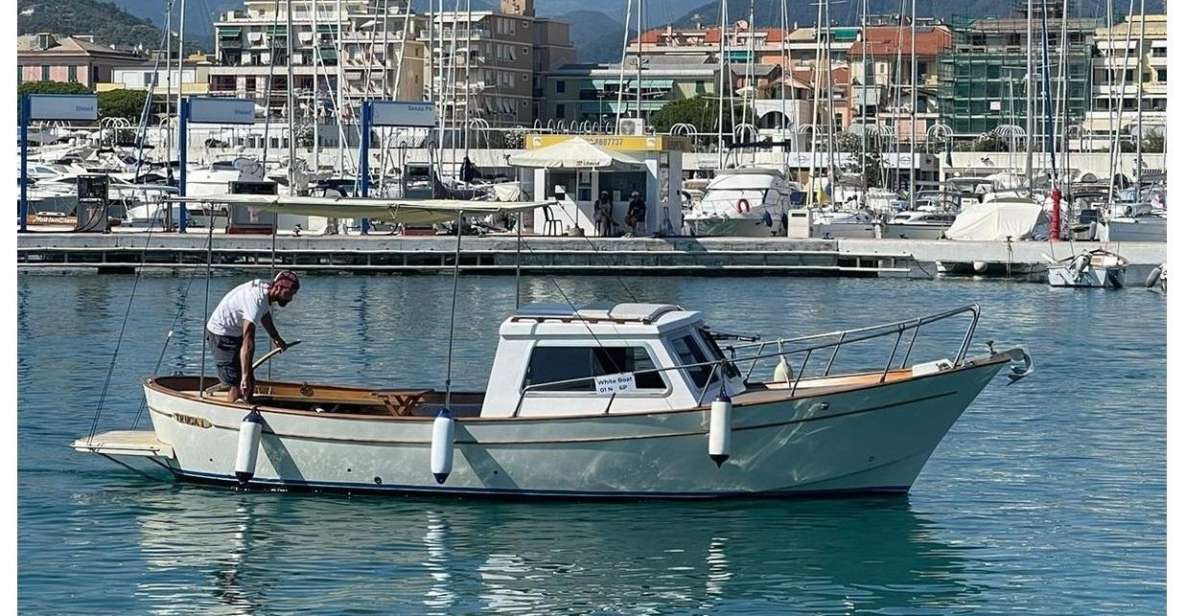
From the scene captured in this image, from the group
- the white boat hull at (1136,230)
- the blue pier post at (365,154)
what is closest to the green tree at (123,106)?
the blue pier post at (365,154)

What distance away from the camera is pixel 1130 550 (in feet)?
64.3

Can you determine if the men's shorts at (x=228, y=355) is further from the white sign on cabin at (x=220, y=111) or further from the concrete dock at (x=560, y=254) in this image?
the white sign on cabin at (x=220, y=111)

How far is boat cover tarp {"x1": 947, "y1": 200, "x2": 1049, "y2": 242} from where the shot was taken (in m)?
58.3

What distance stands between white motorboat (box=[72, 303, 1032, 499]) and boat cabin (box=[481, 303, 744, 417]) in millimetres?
15

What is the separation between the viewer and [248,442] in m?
20.9

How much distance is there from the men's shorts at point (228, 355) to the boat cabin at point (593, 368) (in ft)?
10.0

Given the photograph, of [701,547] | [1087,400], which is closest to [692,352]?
[701,547]

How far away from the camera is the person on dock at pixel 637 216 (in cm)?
5681

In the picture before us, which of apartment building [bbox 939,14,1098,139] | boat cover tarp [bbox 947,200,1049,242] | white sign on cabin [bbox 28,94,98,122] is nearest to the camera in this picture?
boat cover tarp [bbox 947,200,1049,242]

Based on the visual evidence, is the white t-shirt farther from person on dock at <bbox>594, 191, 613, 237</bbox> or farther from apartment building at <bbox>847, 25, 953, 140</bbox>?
apartment building at <bbox>847, 25, 953, 140</bbox>

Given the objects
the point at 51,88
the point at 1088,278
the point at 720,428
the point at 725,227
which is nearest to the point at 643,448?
the point at 720,428

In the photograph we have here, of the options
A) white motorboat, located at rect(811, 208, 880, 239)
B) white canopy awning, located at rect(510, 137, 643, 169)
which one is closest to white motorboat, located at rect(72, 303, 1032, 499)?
white canopy awning, located at rect(510, 137, 643, 169)

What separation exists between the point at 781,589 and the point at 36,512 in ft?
28.1
